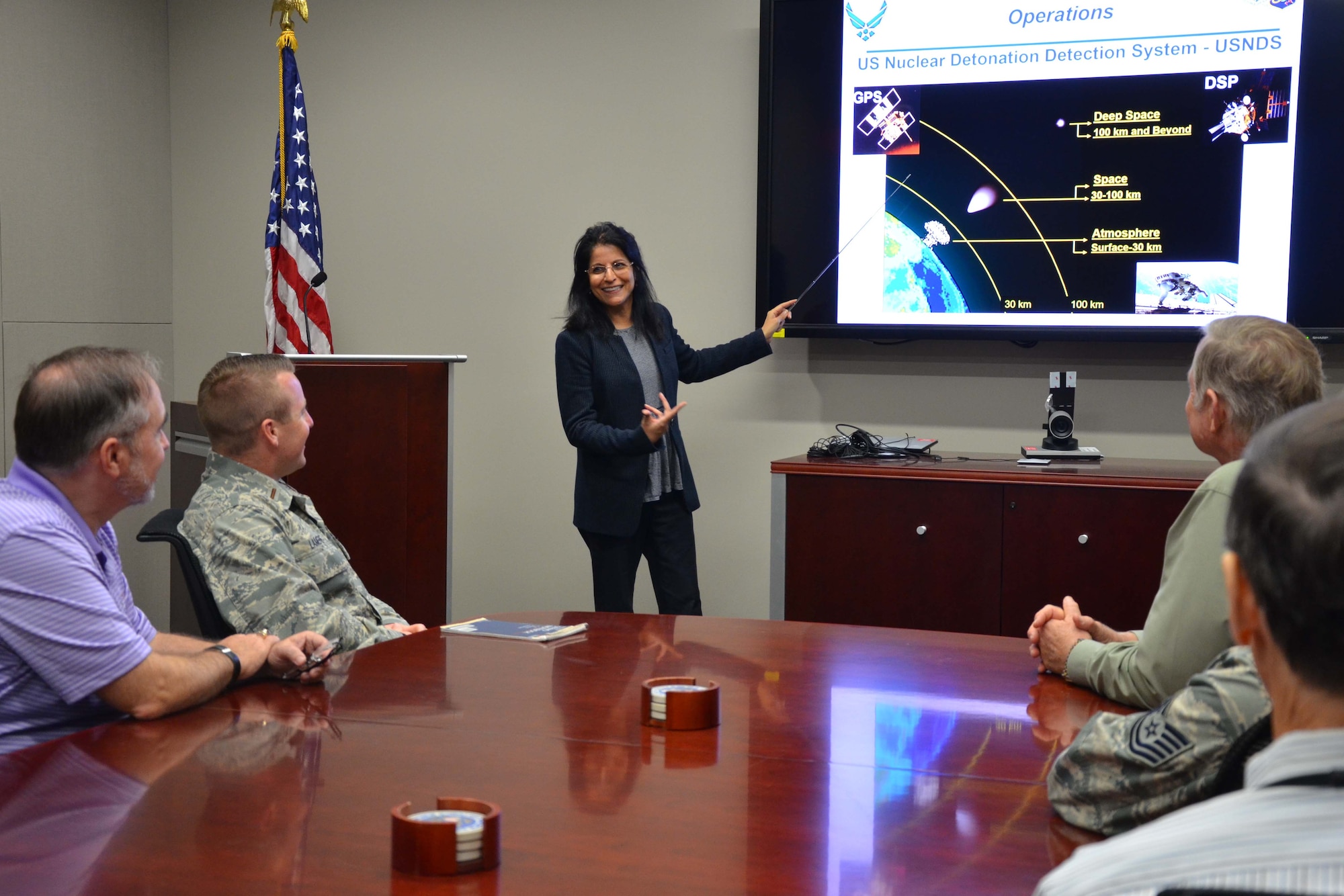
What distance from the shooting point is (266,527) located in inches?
87.8

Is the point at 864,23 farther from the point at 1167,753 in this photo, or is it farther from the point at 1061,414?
the point at 1167,753

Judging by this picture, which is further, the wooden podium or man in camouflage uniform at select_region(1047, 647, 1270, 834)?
the wooden podium

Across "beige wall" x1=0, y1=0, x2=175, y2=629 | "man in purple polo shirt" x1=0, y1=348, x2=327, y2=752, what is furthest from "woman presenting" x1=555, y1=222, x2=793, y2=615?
"beige wall" x1=0, y1=0, x2=175, y2=629

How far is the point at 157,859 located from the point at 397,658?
833mm

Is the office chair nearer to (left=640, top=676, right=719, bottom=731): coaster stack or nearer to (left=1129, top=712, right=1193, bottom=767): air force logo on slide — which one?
(left=640, top=676, right=719, bottom=731): coaster stack

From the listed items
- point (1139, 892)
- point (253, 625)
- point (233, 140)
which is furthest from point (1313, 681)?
point (233, 140)

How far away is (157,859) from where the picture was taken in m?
1.22

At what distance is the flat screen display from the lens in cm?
384

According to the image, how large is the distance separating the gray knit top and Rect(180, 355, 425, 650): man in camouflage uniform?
1338 mm

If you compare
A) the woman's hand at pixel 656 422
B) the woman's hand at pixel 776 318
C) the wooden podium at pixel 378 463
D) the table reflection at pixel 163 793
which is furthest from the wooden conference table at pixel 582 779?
the woman's hand at pixel 776 318

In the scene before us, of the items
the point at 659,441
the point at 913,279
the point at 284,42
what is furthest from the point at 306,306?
the point at 913,279

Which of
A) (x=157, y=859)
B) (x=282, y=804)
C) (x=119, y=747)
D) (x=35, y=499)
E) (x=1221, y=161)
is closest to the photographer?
→ (x=157, y=859)

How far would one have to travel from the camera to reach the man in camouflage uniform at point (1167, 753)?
46.1 inches

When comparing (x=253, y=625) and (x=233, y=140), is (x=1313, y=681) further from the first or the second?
(x=233, y=140)
